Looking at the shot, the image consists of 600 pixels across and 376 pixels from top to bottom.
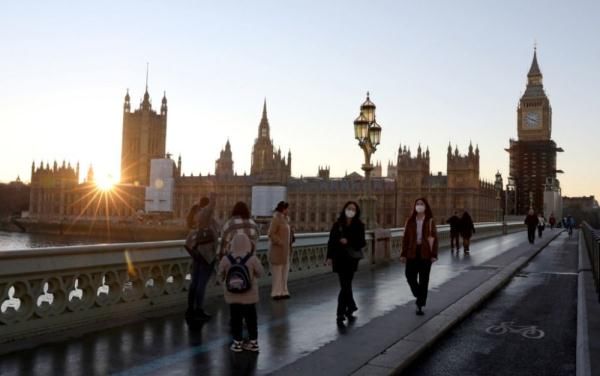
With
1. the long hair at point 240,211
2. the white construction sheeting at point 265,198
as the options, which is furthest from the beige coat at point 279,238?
the white construction sheeting at point 265,198

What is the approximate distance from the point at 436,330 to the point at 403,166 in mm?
97707

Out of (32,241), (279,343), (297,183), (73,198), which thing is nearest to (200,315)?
(279,343)

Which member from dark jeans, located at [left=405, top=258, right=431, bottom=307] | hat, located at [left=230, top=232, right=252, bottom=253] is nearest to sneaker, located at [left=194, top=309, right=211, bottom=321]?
hat, located at [left=230, top=232, right=252, bottom=253]

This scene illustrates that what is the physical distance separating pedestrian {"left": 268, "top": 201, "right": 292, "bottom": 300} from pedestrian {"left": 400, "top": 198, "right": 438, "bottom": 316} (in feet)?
6.70

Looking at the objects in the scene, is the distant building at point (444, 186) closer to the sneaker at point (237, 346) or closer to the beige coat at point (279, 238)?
the beige coat at point (279, 238)

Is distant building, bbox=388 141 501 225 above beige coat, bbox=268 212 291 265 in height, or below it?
above

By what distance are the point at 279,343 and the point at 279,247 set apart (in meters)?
3.19

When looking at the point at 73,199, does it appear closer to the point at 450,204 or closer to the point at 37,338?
the point at 450,204

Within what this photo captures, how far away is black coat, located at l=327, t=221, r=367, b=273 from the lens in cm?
862

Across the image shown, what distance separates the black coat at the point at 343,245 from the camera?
28.3 ft

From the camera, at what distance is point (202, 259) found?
8.40 m

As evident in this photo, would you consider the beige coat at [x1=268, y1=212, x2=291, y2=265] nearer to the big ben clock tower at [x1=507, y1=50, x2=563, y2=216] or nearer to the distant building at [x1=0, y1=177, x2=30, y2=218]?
the big ben clock tower at [x1=507, y1=50, x2=563, y2=216]

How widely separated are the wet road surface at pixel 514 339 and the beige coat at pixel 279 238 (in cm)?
315

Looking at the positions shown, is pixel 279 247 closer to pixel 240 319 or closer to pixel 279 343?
pixel 279 343
